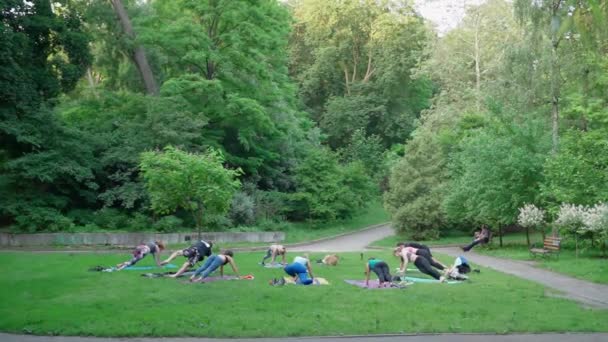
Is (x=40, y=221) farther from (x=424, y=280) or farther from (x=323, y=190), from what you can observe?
(x=424, y=280)

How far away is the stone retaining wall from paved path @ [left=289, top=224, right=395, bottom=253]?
11.9 ft

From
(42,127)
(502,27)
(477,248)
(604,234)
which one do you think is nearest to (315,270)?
(604,234)

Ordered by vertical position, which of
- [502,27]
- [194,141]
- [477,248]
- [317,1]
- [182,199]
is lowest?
[477,248]

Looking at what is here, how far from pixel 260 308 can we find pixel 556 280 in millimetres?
11008

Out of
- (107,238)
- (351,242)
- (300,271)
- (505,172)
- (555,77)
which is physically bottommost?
(351,242)

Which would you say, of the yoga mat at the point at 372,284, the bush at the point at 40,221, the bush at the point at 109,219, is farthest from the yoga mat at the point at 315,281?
the bush at the point at 109,219

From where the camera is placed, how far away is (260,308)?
1305 centimetres

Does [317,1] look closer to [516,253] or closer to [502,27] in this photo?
[502,27]

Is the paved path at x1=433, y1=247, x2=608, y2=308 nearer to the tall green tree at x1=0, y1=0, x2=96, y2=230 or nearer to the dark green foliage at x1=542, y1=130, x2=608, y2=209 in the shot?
the dark green foliage at x1=542, y1=130, x2=608, y2=209

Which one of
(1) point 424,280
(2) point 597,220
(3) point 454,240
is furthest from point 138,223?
(2) point 597,220

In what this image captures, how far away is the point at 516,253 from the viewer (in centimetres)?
2798

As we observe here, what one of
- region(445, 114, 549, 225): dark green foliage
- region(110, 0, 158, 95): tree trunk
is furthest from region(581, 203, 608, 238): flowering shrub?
region(110, 0, 158, 95): tree trunk

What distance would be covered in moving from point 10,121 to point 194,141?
1016 cm

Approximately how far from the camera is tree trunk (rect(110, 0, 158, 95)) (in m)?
39.5
